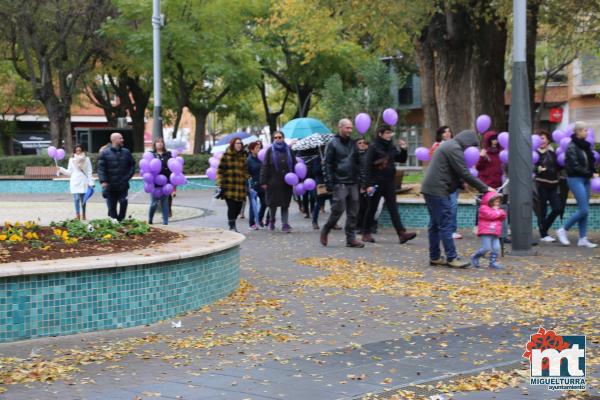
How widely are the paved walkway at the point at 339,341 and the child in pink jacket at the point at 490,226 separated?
28cm

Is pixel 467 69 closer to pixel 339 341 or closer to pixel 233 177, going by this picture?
pixel 233 177

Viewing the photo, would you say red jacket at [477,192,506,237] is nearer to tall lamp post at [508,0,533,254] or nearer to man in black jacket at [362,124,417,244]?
tall lamp post at [508,0,533,254]

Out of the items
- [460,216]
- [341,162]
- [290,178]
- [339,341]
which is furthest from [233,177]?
[339,341]

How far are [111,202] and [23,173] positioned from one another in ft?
86.6

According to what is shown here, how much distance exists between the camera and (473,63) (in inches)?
843

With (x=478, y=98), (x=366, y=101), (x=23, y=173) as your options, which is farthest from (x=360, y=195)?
(x=366, y=101)

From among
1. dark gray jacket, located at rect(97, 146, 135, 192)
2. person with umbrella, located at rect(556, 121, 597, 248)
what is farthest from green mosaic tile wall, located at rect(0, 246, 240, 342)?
dark gray jacket, located at rect(97, 146, 135, 192)

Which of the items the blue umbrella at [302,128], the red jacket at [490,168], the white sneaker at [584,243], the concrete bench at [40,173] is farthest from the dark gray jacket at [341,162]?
the concrete bench at [40,173]

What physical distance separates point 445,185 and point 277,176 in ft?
18.3

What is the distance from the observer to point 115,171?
17125mm

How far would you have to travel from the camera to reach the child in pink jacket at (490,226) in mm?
12719

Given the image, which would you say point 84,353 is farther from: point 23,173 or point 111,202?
point 23,173

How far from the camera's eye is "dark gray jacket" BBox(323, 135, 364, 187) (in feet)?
49.9

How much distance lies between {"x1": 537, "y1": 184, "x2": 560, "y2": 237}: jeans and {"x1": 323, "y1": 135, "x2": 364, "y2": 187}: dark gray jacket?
3.04 m
